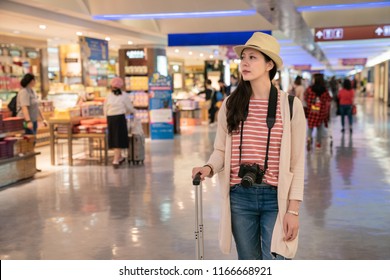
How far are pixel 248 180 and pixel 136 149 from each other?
8.22 meters

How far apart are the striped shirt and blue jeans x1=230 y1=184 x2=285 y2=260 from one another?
67 mm

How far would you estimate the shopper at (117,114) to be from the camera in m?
10.5

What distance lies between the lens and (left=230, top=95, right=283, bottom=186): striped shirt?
2.96 meters

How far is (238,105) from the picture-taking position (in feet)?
9.89

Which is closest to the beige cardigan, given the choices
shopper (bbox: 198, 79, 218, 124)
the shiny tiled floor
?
the shiny tiled floor

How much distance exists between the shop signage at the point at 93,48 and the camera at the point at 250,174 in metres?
13.0

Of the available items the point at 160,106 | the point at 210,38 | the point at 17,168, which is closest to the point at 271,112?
the point at 17,168

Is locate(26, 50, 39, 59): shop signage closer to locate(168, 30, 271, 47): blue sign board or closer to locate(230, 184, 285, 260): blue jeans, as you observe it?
locate(168, 30, 271, 47): blue sign board

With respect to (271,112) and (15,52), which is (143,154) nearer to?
(15,52)

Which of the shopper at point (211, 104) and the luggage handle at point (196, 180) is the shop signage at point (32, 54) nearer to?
the shopper at point (211, 104)

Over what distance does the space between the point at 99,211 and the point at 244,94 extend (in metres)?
4.50

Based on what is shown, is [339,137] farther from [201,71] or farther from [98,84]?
[201,71]

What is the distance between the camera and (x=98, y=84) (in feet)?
60.0

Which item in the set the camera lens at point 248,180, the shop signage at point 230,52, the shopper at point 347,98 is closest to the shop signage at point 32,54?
the shop signage at point 230,52
